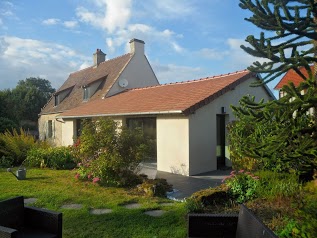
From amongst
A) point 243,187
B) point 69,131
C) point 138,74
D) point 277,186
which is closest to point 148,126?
point 69,131

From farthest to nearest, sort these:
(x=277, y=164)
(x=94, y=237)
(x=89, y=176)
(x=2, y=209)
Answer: (x=89, y=176) < (x=277, y=164) < (x=94, y=237) < (x=2, y=209)

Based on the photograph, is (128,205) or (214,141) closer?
(128,205)

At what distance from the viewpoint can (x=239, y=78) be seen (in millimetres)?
15195

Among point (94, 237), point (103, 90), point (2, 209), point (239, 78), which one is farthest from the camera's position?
point (103, 90)

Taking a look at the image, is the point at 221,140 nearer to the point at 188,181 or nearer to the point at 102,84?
the point at 188,181

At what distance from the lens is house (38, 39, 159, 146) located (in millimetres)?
24891

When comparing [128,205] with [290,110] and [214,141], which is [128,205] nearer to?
[290,110]

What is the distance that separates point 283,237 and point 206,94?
10.1m

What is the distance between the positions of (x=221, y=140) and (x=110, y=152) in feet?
21.7

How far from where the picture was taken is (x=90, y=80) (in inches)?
1113

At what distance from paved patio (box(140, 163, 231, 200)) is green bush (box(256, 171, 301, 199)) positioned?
2.52m

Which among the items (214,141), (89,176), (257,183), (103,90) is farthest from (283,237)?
(103,90)

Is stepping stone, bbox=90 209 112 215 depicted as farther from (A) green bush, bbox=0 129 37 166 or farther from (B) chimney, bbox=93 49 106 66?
(B) chimney, bbox=93 49 106 66

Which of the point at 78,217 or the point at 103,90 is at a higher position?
the point at 103,90
